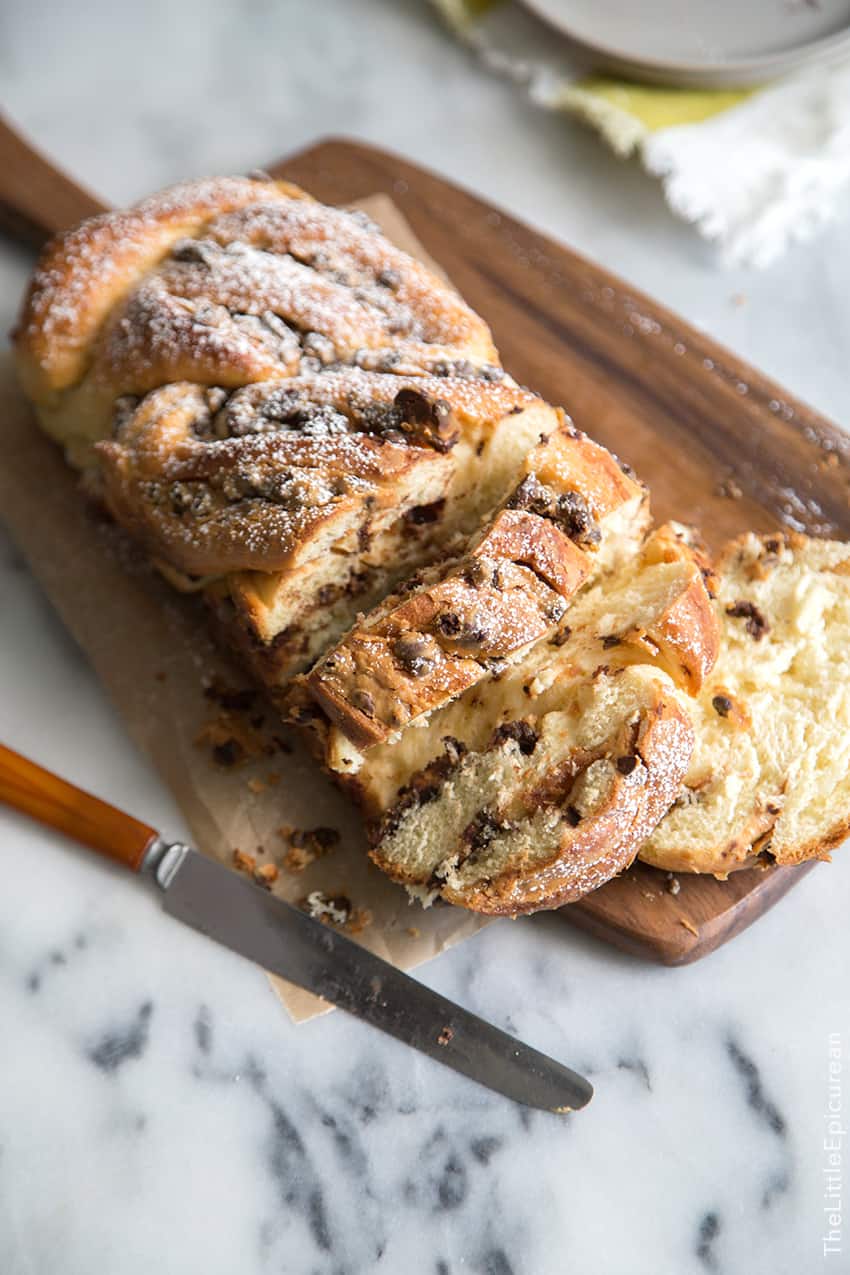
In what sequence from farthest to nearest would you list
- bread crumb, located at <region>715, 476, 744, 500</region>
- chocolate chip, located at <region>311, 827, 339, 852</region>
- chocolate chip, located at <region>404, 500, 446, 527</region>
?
bread crumb, located at <region>715, 476, 744, 500</region> → chocolate chip, located at <region>311, 827, 339, 852</region> → chocolate chip, located at <region>404, 500, 446, 527</region>

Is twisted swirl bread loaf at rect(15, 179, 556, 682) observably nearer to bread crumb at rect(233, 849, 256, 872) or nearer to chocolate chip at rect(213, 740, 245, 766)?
chocolate chip at rect(213, 740, 245, 766)

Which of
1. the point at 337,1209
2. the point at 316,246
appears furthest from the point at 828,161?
the point at 337,1209

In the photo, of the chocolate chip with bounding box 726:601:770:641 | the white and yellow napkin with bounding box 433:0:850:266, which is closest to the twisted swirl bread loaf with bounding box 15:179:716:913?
the chocolate chip with bounding box 726:601:770:641

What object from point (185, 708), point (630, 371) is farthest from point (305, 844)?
point (630, 371)

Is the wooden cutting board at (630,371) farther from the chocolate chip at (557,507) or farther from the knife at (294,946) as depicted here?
the knife at (294,946)

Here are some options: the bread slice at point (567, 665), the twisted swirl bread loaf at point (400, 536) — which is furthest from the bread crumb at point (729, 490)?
the bread slice at point (567, 665)

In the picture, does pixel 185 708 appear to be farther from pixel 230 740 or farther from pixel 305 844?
pixel 305 844

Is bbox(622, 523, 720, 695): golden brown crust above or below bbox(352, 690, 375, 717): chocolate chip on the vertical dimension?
above
